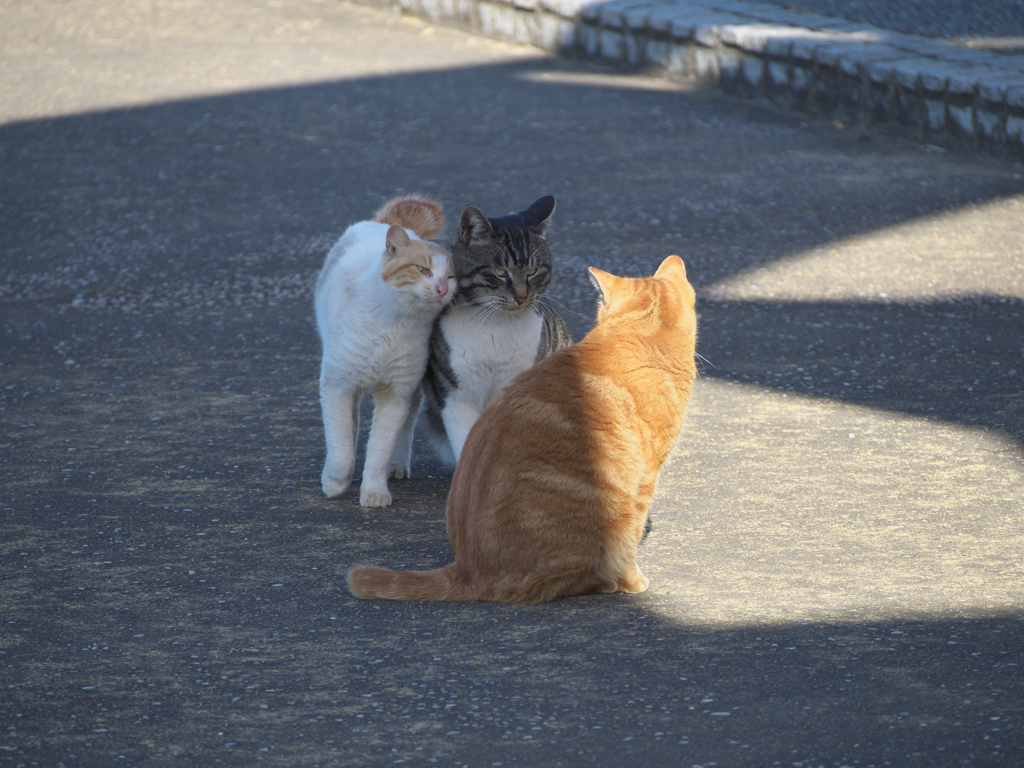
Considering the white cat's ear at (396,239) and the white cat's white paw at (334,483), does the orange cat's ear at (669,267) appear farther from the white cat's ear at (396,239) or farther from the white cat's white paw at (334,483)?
the white cat's white paw at (334,483)

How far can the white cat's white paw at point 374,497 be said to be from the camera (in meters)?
3.79

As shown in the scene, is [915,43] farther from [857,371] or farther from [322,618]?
[322,618]

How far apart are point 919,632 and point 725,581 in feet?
1.86

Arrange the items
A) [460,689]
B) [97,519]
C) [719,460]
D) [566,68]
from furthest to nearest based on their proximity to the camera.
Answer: [566,68], [719,460], [97,519], [460,689]

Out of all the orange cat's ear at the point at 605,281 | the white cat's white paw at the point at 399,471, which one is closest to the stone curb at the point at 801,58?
the orange cat's ear at the point at 605,281

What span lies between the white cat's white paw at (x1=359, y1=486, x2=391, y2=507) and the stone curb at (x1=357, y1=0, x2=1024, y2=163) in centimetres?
519

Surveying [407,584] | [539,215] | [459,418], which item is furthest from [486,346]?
[407,584]

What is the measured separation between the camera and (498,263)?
3664 millimetres

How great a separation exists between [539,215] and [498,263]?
307 mm

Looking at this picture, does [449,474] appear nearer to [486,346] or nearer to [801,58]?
[486,346]

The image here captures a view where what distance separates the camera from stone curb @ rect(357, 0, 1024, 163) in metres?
7.28

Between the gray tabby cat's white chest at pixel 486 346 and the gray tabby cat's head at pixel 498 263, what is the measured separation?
5 centimetres

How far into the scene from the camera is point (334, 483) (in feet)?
12.5

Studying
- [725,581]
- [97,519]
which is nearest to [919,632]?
[725,581]
